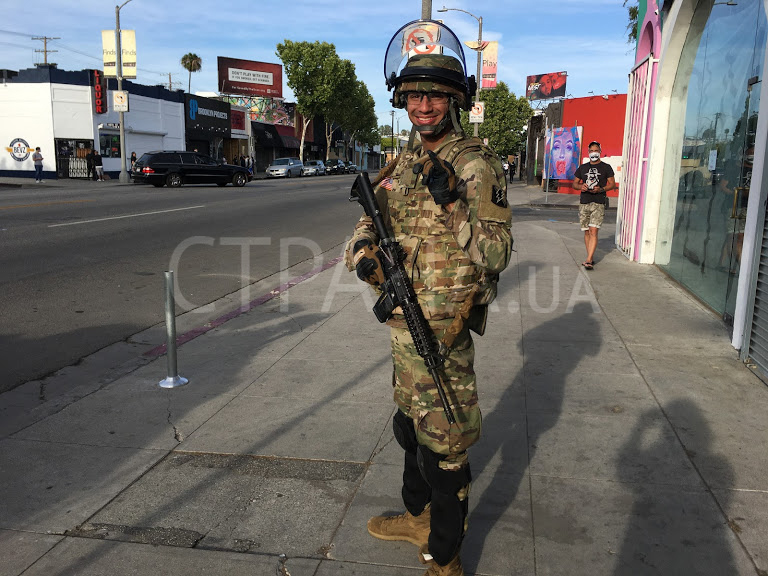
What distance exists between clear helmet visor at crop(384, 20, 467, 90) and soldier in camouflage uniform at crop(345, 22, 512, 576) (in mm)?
128

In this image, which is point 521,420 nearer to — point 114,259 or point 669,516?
point 669,516

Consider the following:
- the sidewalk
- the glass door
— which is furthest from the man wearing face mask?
the sidewalk

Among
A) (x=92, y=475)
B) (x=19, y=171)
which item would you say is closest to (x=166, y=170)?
(x=19, y=171)

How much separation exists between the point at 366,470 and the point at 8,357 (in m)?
A: 3.54

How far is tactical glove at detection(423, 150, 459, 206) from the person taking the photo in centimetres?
212

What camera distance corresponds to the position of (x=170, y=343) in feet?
15.0

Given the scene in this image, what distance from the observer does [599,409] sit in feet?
13.6

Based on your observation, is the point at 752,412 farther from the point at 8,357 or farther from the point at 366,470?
the point at 8,357

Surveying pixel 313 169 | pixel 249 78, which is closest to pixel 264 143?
pixel 313 169

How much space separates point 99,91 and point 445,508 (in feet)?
122

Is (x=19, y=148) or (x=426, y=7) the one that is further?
(x=19, y=148)

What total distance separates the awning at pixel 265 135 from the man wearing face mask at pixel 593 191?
49.7 m

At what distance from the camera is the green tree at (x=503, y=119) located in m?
51.5

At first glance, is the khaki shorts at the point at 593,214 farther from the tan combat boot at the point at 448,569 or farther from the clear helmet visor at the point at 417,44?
the tan combat boot at the point at 448,569
